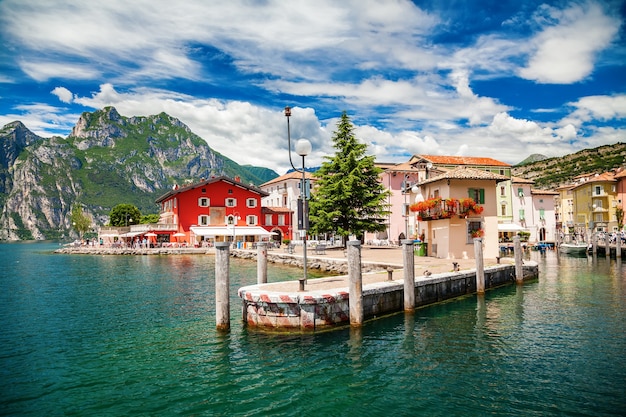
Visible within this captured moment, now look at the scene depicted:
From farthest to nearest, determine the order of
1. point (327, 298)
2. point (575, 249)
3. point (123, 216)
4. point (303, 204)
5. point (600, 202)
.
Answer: point (123, 216)
point (600, 202)
point (575, 249)
point (303, 204)
point (327, 298)

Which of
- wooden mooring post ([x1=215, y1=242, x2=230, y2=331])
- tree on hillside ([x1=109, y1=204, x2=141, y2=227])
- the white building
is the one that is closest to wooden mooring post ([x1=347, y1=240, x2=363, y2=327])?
wooden mooring post ([x1=215, y1=242, x2=230, y2=331])

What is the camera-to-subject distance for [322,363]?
10523 mm

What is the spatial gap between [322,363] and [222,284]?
3.93 meters

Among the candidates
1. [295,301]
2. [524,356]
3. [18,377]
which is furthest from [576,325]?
[18,377]

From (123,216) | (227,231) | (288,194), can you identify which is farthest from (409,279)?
(123,216)

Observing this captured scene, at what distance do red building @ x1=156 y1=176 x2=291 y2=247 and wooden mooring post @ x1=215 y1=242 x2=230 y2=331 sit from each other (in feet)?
150

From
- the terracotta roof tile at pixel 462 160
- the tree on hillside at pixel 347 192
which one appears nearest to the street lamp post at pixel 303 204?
the tree on hillside at pixel 347 192

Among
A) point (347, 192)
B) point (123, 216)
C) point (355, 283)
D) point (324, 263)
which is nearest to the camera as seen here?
point (355, 283)

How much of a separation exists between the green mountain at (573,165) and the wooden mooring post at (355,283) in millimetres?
126777

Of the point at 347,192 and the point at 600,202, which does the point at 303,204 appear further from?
the point at 600,202

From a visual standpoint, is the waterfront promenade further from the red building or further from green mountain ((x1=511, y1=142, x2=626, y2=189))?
green mountain ((x1=511, y1=142, x2=626, y2=189))

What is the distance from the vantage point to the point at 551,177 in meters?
148

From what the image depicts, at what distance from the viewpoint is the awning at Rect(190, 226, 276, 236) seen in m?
59.7

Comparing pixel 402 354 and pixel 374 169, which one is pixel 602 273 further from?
pixel 402 354
